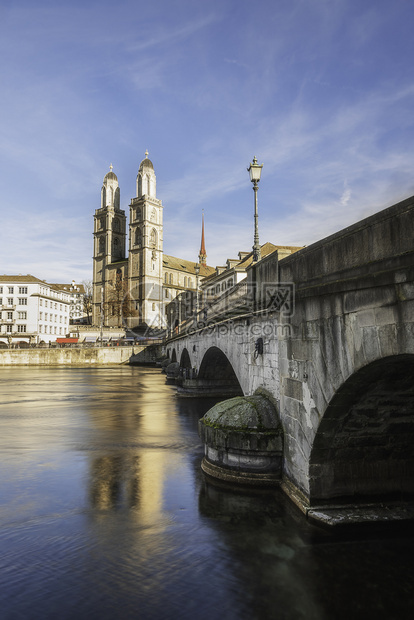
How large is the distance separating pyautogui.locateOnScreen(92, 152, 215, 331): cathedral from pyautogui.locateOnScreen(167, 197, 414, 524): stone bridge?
76350mm

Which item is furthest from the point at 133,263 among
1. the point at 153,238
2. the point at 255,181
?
the point at 255,181

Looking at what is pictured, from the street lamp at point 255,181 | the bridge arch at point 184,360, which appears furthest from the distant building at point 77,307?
the street lamp at point 255,181

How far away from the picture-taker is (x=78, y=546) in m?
7.04

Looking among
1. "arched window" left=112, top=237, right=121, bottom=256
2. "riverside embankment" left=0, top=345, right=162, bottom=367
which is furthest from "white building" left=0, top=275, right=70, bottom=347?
"riverside embankment" left=0, top=345, right=162, bottom=367

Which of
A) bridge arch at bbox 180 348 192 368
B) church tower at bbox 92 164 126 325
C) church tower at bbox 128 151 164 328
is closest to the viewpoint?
bridge arch at bbox 180 348 192 368

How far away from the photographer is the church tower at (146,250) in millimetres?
90812

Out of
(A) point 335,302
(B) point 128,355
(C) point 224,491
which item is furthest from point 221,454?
(B) point 128,355

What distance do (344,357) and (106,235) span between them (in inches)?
3952

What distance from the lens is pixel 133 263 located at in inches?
3708

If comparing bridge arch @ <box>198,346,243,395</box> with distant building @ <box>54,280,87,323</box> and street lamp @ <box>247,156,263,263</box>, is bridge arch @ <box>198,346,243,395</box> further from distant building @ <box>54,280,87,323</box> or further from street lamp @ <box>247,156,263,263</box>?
distant building @ <box>54,280,87,323</box>

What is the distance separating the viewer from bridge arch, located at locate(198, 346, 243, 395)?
22.7 m

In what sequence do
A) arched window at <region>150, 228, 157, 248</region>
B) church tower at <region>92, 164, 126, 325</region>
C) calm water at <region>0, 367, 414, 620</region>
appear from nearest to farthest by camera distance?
calm water at <region>0, 367, 414, 620</region>, arched window at <region>150, 228, 157, 248</region>, church tower at <region>92, 164, 126, 325</region>

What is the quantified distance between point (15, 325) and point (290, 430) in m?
88.7

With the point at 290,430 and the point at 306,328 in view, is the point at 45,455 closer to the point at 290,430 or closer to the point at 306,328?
the point at 290,430
